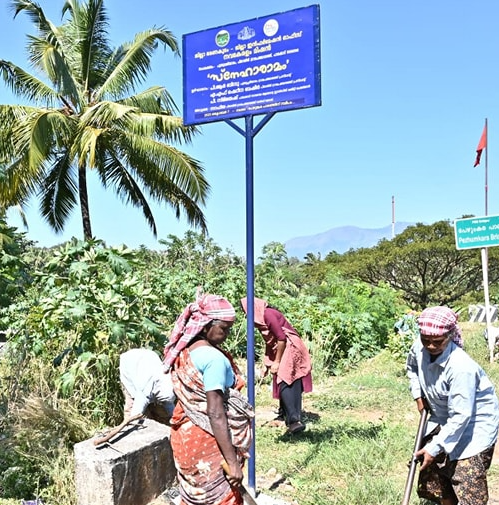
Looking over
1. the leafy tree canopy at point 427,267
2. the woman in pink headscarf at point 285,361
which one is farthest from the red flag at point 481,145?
the leafy tree canopy at point 427,267

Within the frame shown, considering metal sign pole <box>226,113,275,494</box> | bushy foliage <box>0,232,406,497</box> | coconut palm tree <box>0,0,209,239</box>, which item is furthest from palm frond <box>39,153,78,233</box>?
metal sign pole <box>226,113,275,494</box>

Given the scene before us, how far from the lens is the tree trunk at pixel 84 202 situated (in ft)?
46.1

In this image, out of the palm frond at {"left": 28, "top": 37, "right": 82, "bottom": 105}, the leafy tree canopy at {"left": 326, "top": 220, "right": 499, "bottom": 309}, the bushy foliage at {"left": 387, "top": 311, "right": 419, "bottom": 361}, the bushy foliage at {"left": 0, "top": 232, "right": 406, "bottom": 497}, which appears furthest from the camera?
the leafy tree canopy at {"left": 326, "top": 220, "right": 499, "bottom": 309}

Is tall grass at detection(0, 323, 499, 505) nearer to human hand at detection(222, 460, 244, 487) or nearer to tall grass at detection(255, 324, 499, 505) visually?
tall grass at detection(255, 324, 499, 505)

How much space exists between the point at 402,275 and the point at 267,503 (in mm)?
17247

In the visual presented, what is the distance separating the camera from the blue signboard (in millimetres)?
3574

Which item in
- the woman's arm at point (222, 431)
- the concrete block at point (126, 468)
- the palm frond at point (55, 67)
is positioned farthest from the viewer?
the palm frond at point (55, 67)

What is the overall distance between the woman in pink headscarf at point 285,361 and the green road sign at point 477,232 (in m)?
3.50

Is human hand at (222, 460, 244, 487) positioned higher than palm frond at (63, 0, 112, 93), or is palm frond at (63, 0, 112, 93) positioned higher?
palm frond at (63, 0, 112, 93)

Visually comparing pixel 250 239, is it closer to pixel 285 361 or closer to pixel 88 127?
pixel 285 361

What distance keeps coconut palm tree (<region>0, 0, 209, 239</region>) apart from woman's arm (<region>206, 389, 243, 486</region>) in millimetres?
10028

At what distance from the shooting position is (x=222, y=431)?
2.62 meters

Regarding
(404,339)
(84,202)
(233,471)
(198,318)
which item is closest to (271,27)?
(198,318)

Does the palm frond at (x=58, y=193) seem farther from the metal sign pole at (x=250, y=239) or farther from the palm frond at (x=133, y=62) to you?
the metal sign pole at (x=250, y=239)
